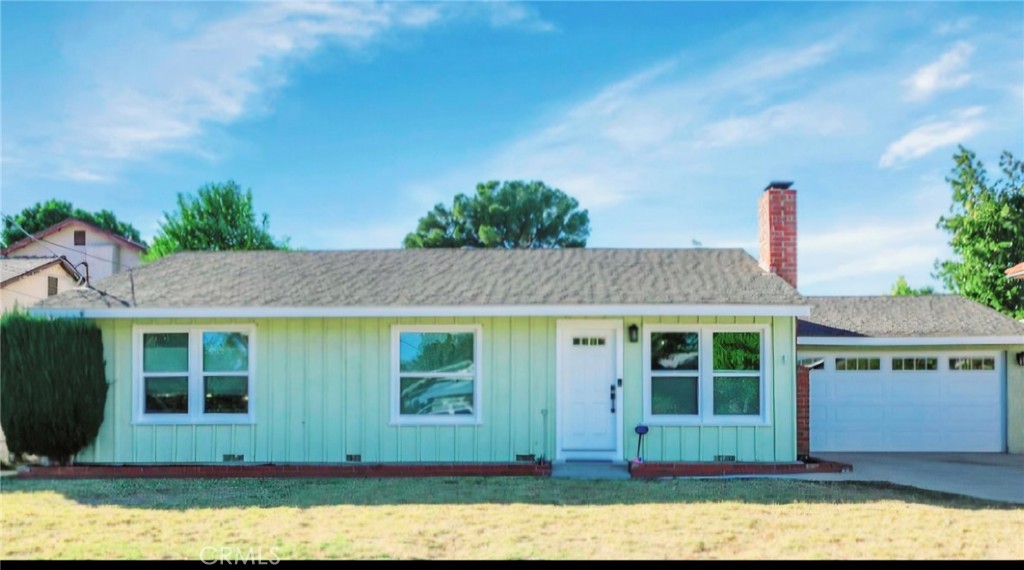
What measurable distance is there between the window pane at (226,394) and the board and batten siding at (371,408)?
209 millimetres

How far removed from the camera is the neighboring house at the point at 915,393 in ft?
47.3

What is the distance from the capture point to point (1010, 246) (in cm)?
2294

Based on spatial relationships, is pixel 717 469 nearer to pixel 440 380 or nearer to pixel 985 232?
pixel 440 380

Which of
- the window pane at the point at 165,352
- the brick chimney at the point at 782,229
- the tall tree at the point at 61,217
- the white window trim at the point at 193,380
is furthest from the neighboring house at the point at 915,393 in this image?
the tall tree at the point at 61,217

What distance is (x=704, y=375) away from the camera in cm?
1155

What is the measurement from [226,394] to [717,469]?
7.39m

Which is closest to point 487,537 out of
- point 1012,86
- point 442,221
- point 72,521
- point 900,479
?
point 72,521

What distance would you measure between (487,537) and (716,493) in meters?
3.64

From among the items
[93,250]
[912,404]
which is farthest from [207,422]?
[93,250]

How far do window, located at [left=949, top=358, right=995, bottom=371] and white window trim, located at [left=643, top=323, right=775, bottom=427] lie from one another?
211 inches

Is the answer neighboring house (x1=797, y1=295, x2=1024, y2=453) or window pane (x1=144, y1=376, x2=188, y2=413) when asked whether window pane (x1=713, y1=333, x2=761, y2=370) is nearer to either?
neighboring house (x1=797, y1=295, x2=1024, y2=453)

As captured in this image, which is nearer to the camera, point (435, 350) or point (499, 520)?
point (499, 520)

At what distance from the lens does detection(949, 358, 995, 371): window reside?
14.5 m

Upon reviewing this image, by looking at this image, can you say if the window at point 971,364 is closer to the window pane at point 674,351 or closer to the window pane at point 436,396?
the window pane at point 674,351
